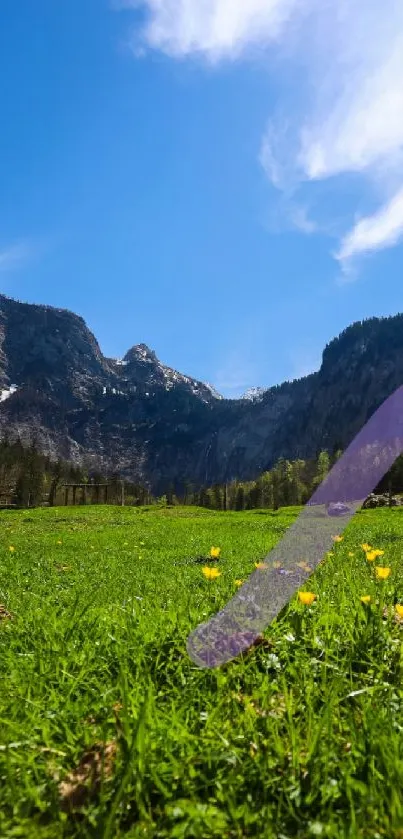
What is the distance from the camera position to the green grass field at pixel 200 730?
1771 millimetres

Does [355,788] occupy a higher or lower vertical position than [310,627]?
lower

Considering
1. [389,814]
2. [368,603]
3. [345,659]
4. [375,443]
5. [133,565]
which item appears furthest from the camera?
[375,443]

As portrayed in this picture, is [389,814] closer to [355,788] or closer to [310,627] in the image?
[355,788]

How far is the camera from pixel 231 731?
224cm

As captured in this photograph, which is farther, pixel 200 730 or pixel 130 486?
pixel 130 486

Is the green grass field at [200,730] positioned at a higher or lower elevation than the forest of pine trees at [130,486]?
lower

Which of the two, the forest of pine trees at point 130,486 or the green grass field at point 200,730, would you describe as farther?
the forest of pine trees at point 130,486

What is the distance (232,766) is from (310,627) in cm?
150

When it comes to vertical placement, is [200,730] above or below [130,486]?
below

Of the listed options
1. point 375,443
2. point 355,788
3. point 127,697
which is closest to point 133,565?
point 127,697

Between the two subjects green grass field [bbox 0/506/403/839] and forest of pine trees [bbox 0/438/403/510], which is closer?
green grass field [bbox 0/506/403/839]

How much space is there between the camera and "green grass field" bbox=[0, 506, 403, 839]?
1.77m

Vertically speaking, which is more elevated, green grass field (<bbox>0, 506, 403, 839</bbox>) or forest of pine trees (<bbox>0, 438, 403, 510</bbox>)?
forest of pine trees (<bbox>0, 438, 403, 510</bbox>)

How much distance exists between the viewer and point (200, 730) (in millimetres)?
2295
